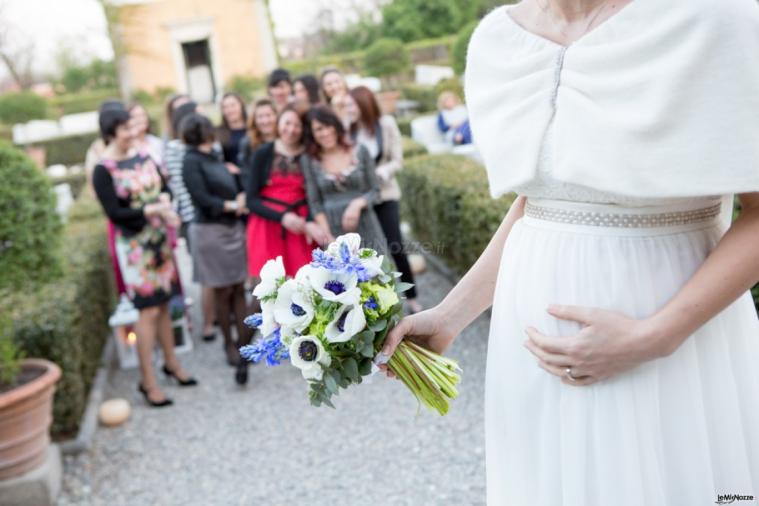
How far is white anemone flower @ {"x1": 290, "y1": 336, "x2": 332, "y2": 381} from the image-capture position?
5.20ft

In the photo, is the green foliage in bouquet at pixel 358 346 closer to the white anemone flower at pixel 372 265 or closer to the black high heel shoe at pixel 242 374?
the white anemone flower at pixel 372 265

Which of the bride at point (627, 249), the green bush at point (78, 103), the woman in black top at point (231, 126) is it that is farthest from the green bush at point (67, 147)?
the bride at point (627, 249)

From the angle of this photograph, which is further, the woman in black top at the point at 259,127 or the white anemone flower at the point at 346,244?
the woman in black top at the point at 259,127

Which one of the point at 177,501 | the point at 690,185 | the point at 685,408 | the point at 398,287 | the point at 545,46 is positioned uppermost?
the point at 545,46

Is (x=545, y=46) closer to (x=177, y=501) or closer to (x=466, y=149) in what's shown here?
(x=177, y=501)

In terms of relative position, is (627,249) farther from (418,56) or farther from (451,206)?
(418,56)

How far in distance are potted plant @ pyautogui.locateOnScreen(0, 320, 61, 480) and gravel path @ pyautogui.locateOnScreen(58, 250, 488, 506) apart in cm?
38

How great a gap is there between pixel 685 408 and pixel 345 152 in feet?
15.0

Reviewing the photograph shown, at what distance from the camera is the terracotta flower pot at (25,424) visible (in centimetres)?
416

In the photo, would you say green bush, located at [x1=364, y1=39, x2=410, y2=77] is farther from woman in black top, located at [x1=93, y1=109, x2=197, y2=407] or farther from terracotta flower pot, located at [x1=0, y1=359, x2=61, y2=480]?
terracotta flower pot, located at [x1=0, y1=359, x2=61, y2=480]

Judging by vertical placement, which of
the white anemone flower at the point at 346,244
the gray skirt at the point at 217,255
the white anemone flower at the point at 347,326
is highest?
the white anemone flower at the point at 346,244

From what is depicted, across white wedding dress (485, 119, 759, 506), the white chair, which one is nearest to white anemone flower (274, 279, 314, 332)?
white wedding dress (485, 119, 759, 506)

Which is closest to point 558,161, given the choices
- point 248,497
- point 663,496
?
point 663,496

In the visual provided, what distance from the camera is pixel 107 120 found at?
563 centimetres
